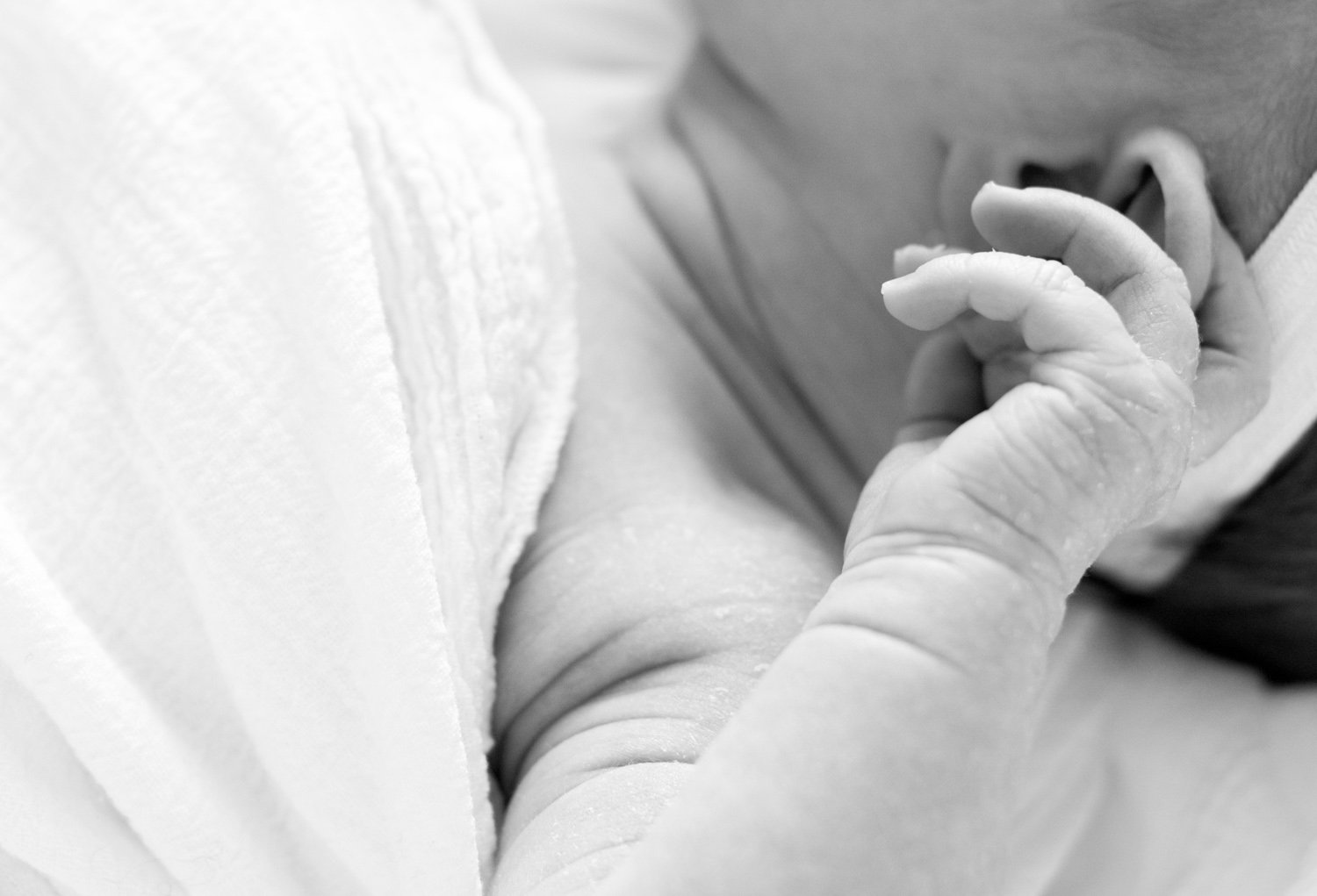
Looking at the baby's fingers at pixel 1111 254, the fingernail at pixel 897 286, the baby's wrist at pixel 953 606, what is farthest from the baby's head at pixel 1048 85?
the baby's wrist at pixel 953 606

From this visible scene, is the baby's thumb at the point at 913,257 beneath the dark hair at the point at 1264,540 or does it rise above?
above

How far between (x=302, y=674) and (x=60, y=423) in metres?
0.19

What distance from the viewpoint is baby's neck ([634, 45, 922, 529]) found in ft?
3.08

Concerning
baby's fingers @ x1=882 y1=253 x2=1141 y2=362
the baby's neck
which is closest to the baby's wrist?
baby's fingers @ x1=882 y1=253 x2=1141 y2=362

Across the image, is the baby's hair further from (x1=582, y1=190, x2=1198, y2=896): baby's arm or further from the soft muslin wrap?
the soft muslin wrap

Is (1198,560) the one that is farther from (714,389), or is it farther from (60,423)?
(60,423)

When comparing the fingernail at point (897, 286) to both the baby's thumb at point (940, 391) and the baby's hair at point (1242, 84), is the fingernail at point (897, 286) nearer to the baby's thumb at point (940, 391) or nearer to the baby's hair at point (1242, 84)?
the baby's thumb at point (940, 391)

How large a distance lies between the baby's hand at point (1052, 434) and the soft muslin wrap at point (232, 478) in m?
0.26

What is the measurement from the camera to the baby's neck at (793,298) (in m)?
0.94

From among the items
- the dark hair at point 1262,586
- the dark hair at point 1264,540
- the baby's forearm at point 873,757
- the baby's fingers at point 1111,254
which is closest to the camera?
the baby's forearm at point 873,757

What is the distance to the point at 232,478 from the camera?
0.70 metres

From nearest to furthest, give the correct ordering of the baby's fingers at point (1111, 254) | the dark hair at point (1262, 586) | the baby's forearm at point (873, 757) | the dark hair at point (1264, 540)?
the baby's forearm at point (873, 757), the baby's fingers at point (1111, 254), the dark hair at point (1264, 540), the dark hair at point (1262, 586)

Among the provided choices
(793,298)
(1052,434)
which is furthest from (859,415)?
(1052,434)

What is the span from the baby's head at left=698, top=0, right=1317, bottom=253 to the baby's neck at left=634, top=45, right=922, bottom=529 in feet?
0.20
